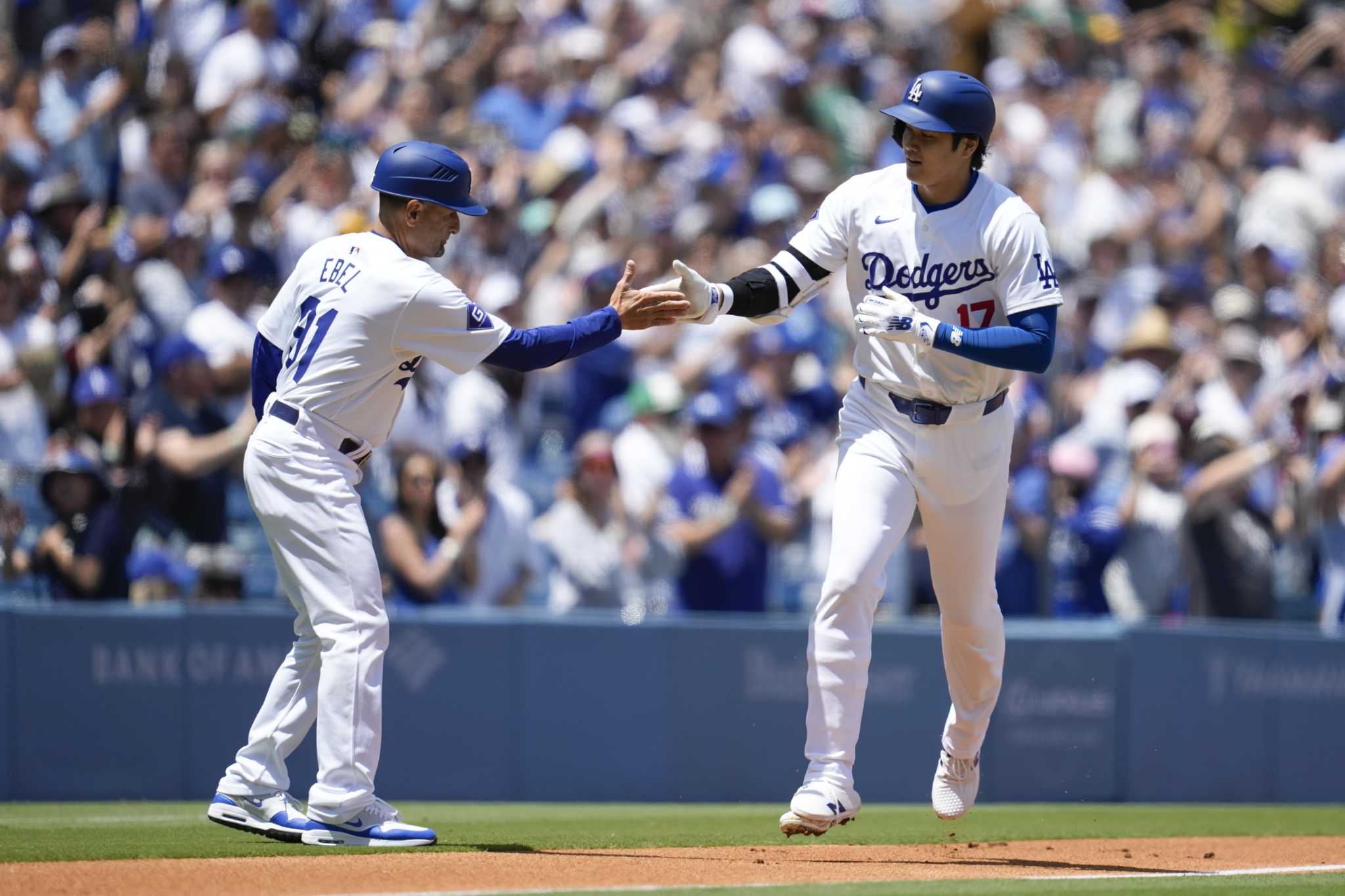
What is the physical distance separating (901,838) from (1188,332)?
279 inches

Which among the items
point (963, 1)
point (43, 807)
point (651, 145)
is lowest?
point (43, 807)

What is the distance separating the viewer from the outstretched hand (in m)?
6.69

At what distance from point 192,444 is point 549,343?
3951 mm

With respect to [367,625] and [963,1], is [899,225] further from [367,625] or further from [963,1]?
[963,1]

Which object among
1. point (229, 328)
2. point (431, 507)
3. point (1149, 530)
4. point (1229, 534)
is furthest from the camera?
point (1229, 534)

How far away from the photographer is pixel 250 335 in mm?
10414

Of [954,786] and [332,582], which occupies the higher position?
[332,582]

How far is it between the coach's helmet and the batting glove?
2.45 feet

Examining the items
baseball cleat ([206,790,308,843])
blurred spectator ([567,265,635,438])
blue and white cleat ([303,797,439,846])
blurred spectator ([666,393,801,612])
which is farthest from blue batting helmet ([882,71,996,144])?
blurred spectator ([567,265,635,438])

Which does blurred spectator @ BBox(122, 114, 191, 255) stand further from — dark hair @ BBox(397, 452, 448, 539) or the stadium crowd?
dark hair @ BBox(397, 452, 448, 539)

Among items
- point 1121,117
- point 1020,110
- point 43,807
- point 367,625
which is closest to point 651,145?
point 1020,110

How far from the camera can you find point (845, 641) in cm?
646

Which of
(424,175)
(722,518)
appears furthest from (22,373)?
(424,175)

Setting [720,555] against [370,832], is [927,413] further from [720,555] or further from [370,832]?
[720,555]
